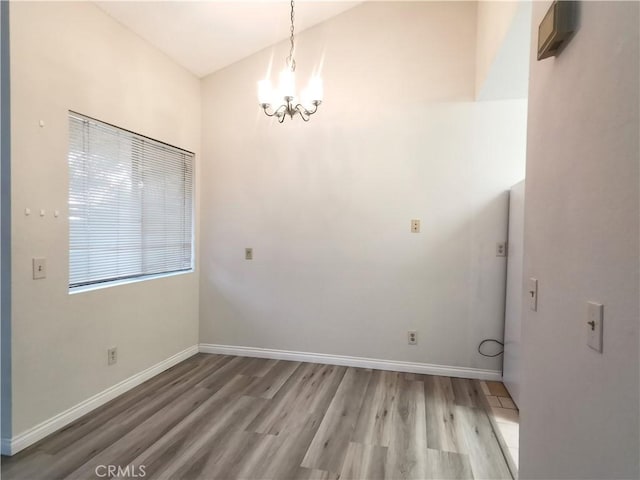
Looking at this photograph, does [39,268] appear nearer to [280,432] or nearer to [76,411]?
[76,411]

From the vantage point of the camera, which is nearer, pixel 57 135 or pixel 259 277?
pixel 57 135

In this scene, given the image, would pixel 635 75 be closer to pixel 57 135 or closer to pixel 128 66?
pixel 57 135

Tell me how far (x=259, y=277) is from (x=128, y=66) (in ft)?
6.84

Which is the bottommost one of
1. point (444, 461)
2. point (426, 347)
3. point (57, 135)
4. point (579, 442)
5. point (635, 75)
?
point (444, 461)

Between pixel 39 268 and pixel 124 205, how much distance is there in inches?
32.8

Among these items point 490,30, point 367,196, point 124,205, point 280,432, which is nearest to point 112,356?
point 124,205

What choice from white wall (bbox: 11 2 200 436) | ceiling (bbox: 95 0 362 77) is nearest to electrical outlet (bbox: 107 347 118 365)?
white wall (bbox: 11 2 200 436)

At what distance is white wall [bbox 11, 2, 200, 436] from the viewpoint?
1987 mm

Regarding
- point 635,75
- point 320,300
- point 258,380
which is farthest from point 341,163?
point 635,75

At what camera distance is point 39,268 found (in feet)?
6.84

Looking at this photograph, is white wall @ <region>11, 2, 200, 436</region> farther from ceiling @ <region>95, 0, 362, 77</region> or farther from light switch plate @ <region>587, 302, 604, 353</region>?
light switch plate @ <region>587, 302, 604, 353</region>

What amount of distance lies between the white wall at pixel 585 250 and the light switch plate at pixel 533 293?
30 mm

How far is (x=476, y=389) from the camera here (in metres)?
2.91

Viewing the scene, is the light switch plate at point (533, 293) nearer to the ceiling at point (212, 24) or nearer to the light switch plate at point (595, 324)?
the light switch plate at point (595, 324)
